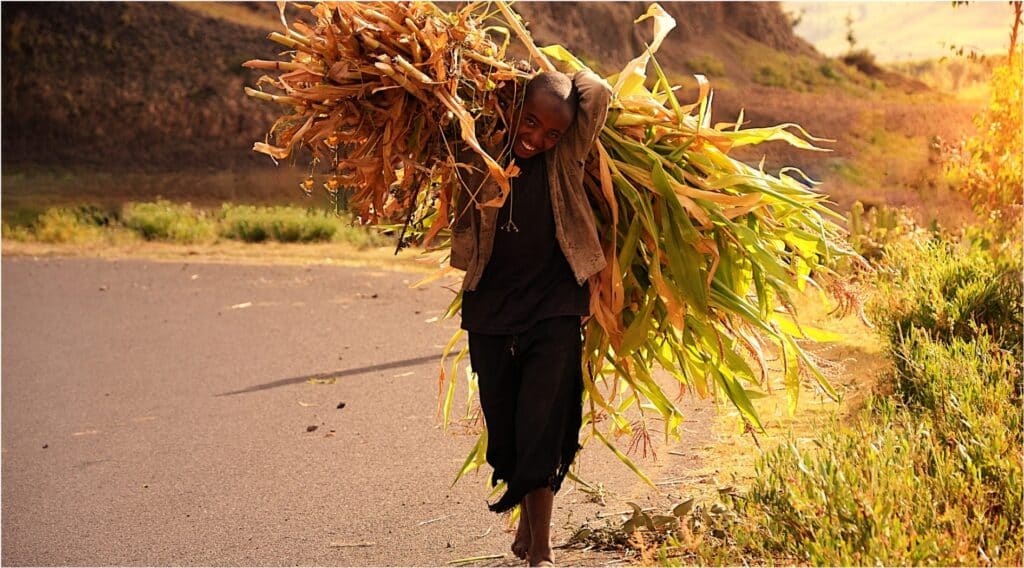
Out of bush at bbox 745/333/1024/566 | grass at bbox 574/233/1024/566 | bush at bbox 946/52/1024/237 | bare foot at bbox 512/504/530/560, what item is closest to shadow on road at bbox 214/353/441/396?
grass at bbox 574/233/1024/566

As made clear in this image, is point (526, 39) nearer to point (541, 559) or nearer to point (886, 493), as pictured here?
point (541, 559)

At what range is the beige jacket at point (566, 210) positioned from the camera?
15.4ft

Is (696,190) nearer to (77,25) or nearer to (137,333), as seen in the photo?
(137,333)

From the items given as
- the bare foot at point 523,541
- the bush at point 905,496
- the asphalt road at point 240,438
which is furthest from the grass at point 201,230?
the bush at point 905,496

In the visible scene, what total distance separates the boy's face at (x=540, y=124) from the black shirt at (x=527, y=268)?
100 millimetres

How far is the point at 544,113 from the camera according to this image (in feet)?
15.0

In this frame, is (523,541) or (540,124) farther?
(523,541)

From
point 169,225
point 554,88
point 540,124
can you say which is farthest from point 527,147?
point 169,225

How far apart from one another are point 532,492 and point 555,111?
60.0 inches

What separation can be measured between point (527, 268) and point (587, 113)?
67 cm

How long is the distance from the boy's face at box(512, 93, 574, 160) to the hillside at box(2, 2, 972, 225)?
2601 cm

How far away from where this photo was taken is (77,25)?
4300 cm

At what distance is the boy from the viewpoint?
470 centimetres

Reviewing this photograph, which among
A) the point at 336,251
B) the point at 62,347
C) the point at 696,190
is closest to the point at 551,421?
the point at 696,190
